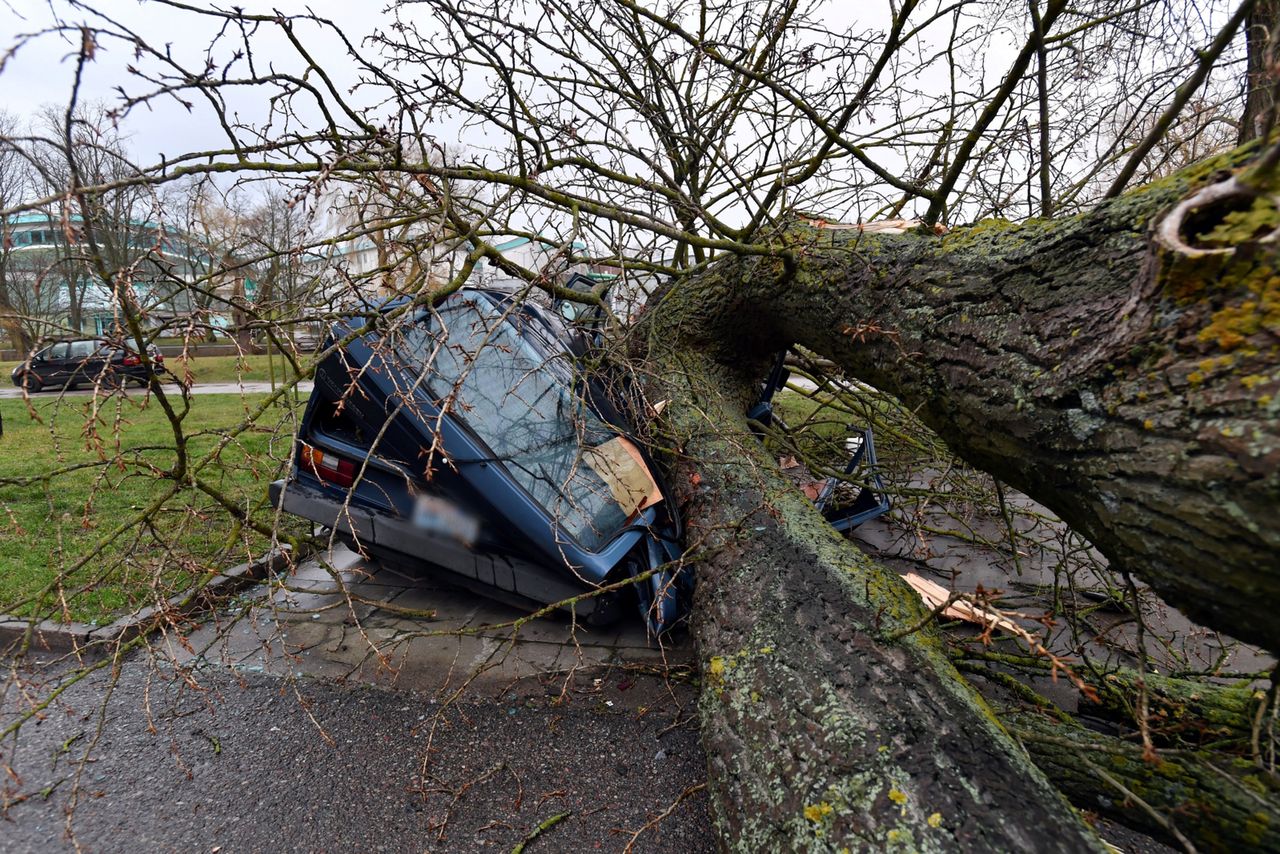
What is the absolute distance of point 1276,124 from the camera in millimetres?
1343

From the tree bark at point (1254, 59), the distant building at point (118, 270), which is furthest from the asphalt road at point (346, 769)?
the tree bark at point (1254, 59)

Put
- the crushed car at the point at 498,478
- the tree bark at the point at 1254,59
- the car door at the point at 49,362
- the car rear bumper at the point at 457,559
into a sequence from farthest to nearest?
1. the car rear bumper at the point at 457,559
2. the crushed car at the point at 498,478
3. the tree bark at the point at 1254,59
4. the car door at the point at 49,362

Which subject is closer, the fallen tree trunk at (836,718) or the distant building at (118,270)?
the fallen tree trunk at (836,718)

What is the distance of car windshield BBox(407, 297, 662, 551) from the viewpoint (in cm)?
317

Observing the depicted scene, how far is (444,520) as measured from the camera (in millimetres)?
3279

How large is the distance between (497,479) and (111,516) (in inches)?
162

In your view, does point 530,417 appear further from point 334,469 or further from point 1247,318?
point 1247,318

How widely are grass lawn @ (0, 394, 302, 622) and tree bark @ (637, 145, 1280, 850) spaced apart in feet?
6.49

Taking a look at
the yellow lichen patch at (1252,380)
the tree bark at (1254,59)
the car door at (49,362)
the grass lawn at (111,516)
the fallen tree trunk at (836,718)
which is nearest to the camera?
the yellow lichen patch at (1252,380)

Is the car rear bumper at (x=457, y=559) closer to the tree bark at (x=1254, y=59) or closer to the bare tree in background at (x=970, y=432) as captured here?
the bare tree in background at (x=970, y=432)

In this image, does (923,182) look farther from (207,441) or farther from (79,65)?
(207,441)

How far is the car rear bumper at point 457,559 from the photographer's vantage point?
3199 mm

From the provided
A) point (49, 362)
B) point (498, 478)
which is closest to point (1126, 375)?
point (498, 478)

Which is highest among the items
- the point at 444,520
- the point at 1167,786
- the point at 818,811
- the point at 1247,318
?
the point at 1247,318
